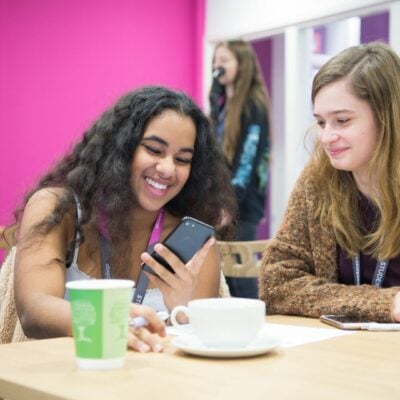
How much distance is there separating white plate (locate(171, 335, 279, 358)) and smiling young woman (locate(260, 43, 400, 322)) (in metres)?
0.62

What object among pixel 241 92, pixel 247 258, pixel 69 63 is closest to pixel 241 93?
pixel 241 92

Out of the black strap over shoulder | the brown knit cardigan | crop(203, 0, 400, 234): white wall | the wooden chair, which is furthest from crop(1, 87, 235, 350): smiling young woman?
crop(203, 0, 400, 234): white wall

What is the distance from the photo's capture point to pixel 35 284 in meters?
1.56

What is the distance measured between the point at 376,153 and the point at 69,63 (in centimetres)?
307

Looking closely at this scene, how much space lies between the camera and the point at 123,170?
5.99 ft

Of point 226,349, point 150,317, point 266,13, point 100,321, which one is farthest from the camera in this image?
point 266,13

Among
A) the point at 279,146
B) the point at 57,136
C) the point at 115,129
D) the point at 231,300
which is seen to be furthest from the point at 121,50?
the point at 231,300

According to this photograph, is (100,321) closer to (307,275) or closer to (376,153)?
(307,275)

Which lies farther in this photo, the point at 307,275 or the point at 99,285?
the point at 307,275

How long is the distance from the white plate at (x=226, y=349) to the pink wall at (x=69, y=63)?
3.03 meters

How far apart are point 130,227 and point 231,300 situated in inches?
29.9

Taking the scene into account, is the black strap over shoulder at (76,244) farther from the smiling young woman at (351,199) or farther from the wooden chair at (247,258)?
the wooden chair at (247,258)

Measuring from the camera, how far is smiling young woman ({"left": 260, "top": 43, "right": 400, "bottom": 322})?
1.82 meters

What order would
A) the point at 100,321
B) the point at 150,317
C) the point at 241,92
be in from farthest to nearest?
1. the point at 241,92
2. the point at 150,317
3. the point at 100,321
